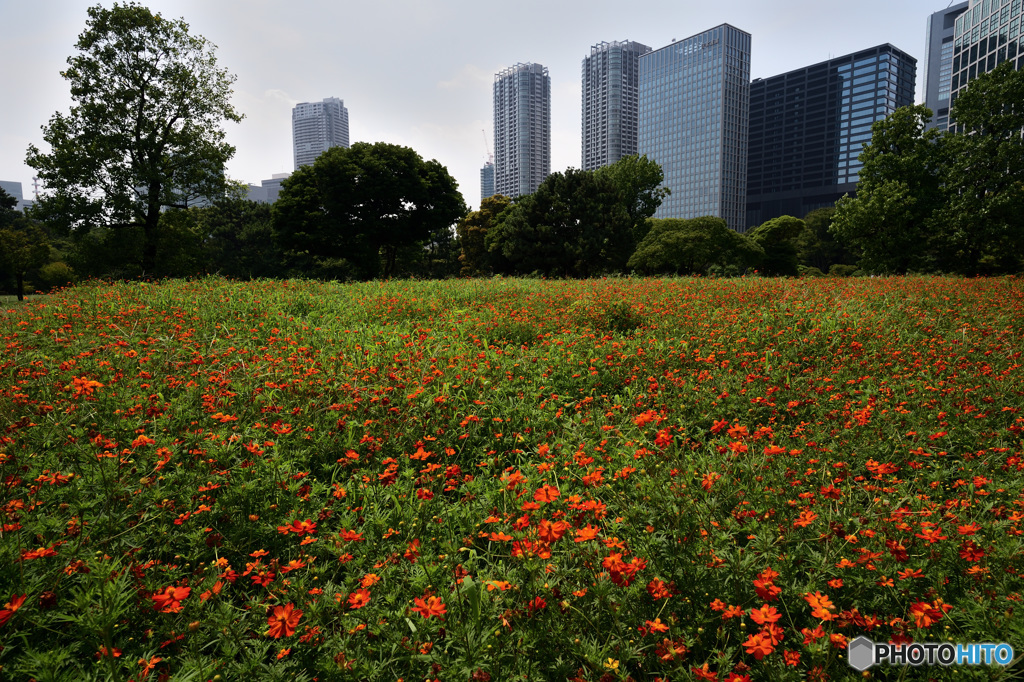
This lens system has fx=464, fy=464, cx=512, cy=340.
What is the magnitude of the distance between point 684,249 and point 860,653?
19.9m

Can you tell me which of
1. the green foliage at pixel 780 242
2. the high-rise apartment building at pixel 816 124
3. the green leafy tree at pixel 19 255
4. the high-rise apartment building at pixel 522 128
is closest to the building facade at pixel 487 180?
the high-rise apartment building at pixel 522 128

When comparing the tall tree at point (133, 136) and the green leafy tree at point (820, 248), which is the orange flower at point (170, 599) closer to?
the tall tree at point (133, 136)

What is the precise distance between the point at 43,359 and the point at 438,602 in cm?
444

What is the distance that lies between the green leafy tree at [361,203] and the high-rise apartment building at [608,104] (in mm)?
106081

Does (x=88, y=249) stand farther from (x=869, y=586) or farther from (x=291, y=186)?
(x=869, y=586)

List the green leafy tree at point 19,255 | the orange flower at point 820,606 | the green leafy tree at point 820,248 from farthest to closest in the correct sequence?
the green leafy tree at point 820,248
the green leafy tree at point 19,255
the orange flower at point 820,606

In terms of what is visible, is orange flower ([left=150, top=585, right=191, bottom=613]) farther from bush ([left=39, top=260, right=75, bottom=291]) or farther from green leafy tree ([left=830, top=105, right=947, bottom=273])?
bush ([left=39, top=260, right=75, bottom=291])

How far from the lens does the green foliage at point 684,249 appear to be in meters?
19.8

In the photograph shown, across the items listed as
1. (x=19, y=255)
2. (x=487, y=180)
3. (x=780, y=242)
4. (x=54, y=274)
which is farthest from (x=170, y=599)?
(x=487, y=180)

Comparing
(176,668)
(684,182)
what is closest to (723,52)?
(684,182)

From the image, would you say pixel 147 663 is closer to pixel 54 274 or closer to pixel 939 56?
pixel 54 274

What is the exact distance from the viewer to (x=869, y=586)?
64.9 inches

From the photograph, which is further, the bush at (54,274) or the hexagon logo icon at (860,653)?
the bush at (54,274)

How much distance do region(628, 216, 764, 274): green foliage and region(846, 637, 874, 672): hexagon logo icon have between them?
19.0 meters
